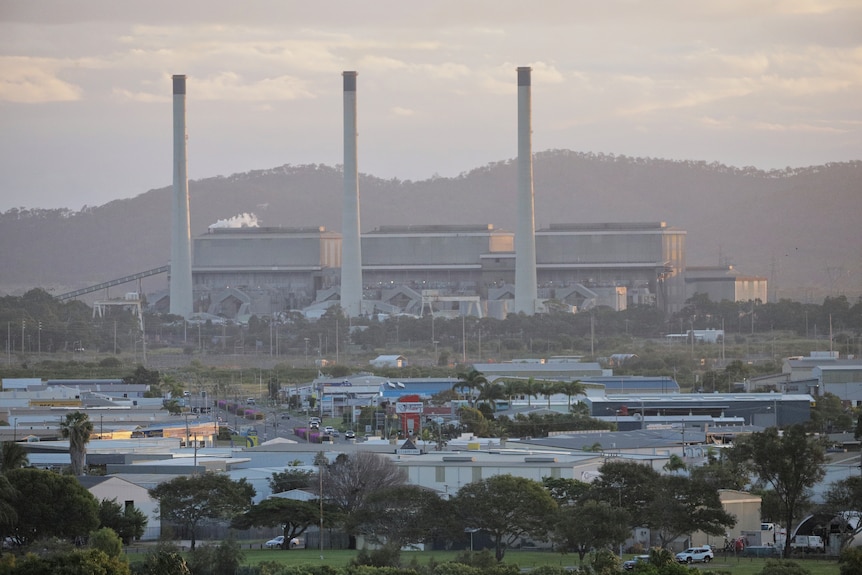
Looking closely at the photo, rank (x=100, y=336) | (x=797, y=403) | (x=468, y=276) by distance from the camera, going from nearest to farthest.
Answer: (x=797, y=403) < (x=100, y=336) < (x=468, y=276)

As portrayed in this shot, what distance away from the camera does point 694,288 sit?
15712cm

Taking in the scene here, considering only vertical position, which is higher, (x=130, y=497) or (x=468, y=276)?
(x=468, y=276)

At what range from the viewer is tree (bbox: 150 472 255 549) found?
41.4m

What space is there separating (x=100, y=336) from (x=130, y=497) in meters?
85.8

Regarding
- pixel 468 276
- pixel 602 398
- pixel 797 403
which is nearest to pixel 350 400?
pixel 602 398

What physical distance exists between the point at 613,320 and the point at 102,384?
59261 mm

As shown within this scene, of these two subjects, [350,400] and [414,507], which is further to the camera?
[350,400]

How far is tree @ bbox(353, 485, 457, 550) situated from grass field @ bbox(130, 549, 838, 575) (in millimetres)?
463

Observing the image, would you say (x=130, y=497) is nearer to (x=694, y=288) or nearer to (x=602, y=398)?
(x=602, y=398)

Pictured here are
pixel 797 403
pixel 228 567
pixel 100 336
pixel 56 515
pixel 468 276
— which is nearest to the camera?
pixel 228 567

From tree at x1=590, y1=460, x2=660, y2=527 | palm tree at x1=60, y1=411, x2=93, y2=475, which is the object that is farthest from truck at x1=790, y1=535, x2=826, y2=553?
palm tree at x1=60, y1=411, x2=93, y2=475

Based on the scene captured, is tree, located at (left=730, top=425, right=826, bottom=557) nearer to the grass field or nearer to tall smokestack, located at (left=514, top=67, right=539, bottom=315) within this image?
the grass field

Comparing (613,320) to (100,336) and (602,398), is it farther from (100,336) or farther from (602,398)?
(602,398)

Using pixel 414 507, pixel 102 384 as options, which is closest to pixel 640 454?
pixel 414 507
